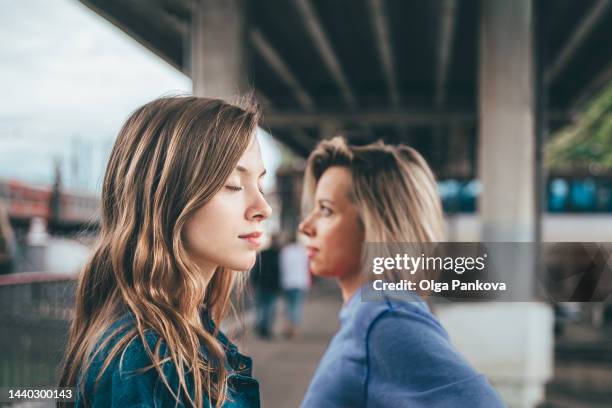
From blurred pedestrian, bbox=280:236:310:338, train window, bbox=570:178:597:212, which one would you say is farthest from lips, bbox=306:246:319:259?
train window, bbox=570:178:597:212

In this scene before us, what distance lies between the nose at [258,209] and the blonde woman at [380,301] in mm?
370

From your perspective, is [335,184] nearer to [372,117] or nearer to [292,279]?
[292,279]

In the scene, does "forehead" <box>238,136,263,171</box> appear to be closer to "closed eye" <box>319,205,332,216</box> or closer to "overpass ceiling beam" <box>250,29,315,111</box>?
"closed eye" <box>319,205,332,216</box>

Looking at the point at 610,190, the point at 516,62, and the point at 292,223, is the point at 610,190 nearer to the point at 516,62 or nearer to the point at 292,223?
the point at 292,223

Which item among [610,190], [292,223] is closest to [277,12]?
[292,223]

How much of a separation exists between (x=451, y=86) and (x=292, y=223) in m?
4.28

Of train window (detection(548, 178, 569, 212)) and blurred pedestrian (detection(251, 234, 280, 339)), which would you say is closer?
blurred pedestrian (detection(251, 234, 280, 339))

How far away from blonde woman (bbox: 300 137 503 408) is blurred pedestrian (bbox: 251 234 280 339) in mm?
7045

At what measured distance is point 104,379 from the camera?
912 mm

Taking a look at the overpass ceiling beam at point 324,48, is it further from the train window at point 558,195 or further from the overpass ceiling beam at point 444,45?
the train window at point 558,195

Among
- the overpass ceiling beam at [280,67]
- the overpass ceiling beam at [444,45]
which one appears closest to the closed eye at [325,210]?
the overpass ceiling beam at [444,45]

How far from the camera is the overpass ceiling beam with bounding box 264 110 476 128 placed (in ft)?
42.5

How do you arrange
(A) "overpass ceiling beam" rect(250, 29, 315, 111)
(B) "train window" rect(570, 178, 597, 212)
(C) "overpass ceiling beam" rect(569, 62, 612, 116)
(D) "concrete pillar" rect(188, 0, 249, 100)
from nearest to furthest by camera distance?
(D) "concrete pillar" rect(188, 0, 249, 100)
(A) "overpass ceiling beam" rect(250, 29, 315, 111)
(C) "overpass ceiling beam" rect(569, 62, 612, 116)
(B) "train window" rect(570, 178, 597, 212)

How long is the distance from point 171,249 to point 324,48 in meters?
9.47
